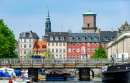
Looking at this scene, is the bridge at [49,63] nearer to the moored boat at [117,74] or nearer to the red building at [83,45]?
the moored boat at [117,74]

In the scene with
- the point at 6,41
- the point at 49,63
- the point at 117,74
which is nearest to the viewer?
the point at 117,74

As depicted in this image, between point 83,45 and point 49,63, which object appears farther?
point 83,45

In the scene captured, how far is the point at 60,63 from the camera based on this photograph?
103500 mm

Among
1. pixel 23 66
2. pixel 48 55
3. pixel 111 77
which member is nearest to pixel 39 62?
pixel 23 66

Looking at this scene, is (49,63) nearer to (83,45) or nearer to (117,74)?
(117,74)

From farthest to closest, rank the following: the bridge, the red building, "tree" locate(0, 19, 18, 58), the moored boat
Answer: the red building, "tree" locate(0, 19, 18, 58), the bridge, the moored boat

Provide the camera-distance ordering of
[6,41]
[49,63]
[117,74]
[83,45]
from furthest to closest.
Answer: [83,45] < [6,41] < [49,63] < [117,74]

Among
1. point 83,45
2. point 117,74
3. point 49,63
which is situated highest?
point 83,45

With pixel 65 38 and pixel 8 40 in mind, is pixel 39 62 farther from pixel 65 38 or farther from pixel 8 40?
pixel 65 38

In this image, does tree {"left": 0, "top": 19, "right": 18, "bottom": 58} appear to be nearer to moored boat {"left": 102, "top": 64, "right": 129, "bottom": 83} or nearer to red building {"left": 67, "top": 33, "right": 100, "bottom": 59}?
moored boat {"left": 102, "top": 64, "right": 129, "bottom": 83}

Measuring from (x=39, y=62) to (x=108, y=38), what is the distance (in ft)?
304

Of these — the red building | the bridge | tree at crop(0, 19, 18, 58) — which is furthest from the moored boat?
the red building

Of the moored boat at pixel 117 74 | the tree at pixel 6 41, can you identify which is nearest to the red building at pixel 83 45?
the tree at pixel 6 41

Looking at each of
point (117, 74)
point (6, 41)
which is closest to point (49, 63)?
point (6, 41)
